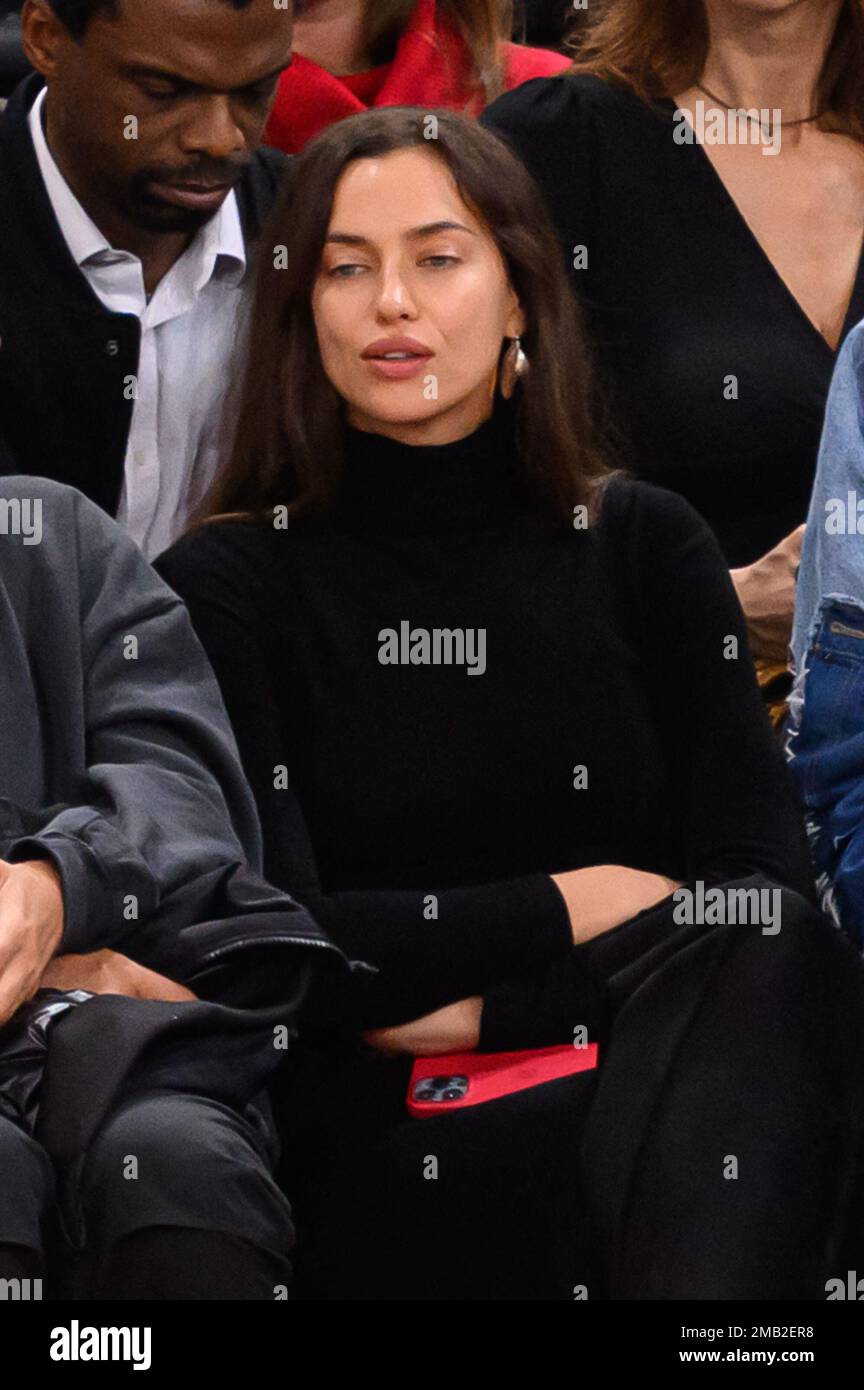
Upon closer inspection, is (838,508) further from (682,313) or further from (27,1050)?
(27,1050)

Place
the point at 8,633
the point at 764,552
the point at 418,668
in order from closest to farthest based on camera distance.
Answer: the point at 8,633 < the point at 418,668 < the point at 764,552

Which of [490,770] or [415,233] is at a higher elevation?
[415,233]

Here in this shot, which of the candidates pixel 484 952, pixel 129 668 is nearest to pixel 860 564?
pixel 484 952

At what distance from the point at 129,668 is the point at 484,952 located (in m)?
0.39

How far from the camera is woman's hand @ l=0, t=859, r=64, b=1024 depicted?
182cm

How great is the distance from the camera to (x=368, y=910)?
210cm

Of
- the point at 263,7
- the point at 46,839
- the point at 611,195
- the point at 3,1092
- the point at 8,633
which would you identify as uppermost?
the point at 263,7

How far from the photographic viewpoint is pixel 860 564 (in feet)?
7.27

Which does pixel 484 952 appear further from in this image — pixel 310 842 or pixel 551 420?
pixel 551 420

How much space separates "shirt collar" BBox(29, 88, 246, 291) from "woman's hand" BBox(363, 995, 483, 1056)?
84 centimetres

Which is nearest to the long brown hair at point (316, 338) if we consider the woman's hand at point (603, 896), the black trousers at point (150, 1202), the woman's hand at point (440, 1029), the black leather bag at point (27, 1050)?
the woman's hand at point (603, 896)

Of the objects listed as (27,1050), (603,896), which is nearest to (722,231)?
(603,896)

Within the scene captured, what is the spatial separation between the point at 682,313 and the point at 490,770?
645 millimetres

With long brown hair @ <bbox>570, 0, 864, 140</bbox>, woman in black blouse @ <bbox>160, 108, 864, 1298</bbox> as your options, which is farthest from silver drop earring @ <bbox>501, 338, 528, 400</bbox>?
long brown hair @ <bbox>570, 0, 864, 140</bbox>
